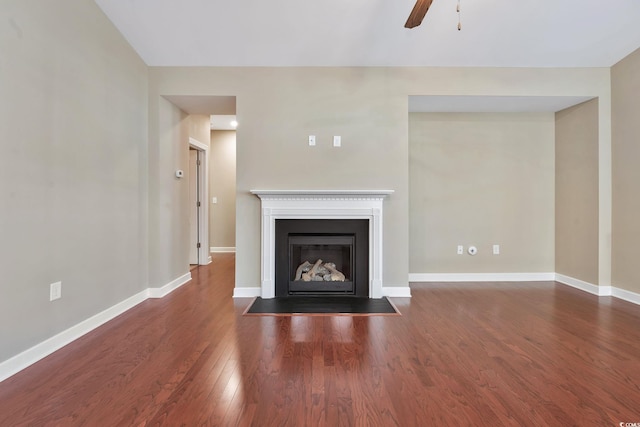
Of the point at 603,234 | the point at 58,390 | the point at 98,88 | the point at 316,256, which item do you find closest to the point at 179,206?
the point at 98,88

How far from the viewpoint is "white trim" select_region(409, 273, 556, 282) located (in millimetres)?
3920

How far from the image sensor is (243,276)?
3.28m

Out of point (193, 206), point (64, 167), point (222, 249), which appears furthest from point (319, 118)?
point (222, 249)

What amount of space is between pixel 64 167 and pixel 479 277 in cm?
444

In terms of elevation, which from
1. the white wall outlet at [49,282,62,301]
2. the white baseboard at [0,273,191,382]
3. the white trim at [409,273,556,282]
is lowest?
the white baseboard at [0,273,191,382]

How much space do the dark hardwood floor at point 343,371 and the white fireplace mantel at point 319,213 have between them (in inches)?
20.9

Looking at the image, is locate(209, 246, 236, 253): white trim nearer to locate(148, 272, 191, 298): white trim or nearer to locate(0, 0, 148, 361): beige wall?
locate(148, 272, 191, 298): white trim

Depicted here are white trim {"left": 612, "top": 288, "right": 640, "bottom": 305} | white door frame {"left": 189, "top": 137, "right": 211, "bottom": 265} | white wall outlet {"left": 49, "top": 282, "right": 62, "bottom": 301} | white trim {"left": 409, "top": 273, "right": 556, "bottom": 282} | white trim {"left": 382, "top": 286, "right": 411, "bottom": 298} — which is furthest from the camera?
white door frame {"left": 189, "top": 137, "right": 211, "bottom": 265}

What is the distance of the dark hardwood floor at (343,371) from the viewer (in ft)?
4.62

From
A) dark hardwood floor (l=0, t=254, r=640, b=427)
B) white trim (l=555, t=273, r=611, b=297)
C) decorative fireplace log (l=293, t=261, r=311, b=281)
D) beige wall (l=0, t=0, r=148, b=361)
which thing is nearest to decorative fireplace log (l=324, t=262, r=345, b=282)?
decorative fireplace log (l=293, t=261, r=311, b=281)

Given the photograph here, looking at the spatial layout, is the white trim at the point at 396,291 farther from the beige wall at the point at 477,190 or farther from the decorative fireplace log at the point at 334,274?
the beige wall at the point at 477,190

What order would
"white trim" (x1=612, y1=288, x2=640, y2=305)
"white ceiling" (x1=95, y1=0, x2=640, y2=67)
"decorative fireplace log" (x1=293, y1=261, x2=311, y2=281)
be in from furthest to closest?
"decorative fireplace log" (x1=293, y1=261, x2=311, y2=281), "white trim" (x1=612, y1=288, x2=640, y2=305), "white ceiling" (x1=95, y1=0, x2=640, y2=67)

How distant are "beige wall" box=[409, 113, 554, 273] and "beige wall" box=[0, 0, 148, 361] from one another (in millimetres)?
3241

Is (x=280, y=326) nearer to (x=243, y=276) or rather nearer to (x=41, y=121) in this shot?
(x=243, y=276)
